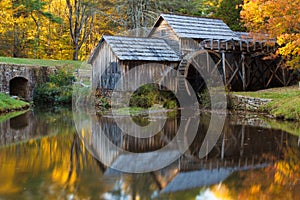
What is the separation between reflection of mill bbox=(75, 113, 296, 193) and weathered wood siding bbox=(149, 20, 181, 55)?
963 centimetres

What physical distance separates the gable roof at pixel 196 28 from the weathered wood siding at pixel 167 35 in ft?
1.18

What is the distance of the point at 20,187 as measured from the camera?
7086 mm

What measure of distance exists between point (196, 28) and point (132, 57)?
5.35 meters

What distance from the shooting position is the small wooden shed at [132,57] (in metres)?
22.4

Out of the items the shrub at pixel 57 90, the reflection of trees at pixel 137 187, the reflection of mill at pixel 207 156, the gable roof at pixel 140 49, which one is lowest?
the reflection of trees at pixel 137 187

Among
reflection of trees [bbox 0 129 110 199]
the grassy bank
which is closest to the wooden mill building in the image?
the grassy bank

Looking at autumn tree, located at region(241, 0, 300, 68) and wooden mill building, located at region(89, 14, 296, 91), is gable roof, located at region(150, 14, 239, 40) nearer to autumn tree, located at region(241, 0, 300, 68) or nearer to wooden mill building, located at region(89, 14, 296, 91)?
wooden mill building, located at region(89, 14, 296, 91)

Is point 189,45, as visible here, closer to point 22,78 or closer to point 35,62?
point 35,62

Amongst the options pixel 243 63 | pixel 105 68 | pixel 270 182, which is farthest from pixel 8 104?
pixel 270 182

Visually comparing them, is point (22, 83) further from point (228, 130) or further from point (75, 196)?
point (75, 196)

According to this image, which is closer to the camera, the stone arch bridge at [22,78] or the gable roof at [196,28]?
the gable roof at [196,28]

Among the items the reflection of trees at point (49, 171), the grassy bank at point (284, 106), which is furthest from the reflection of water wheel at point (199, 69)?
the reflection of trees at point (49, 171)

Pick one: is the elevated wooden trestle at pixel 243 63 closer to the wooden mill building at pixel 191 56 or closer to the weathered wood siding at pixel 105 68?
the wooden mill building at pixel 191 56

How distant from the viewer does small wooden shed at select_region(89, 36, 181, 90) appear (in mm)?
22438
